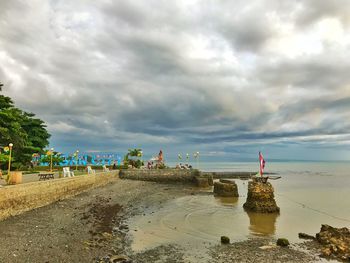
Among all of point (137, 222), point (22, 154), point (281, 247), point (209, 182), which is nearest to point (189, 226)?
point (137, 222)

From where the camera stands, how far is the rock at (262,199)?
99.6ft

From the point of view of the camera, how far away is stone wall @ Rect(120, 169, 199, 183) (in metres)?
58.2

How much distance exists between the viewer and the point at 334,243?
729 inches

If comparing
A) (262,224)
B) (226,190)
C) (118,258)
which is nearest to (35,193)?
(118,258)

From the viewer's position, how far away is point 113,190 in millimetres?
41406

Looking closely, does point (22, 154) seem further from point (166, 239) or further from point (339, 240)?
point (339, 240)

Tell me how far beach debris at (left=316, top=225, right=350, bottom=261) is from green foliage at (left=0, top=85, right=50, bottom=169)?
28.7m

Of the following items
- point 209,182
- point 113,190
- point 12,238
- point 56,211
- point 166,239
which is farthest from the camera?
point 209,182

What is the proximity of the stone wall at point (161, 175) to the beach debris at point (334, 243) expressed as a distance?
39.5 meters

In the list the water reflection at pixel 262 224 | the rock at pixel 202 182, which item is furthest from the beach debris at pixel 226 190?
the water reflection at pixel 262 224

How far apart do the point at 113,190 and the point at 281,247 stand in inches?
1073

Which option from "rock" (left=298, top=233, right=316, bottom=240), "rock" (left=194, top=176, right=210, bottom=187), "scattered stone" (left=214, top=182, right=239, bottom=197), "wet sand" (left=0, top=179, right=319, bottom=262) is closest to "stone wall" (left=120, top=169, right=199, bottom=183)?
"rock" (left=194, top=176, right=210, bottom=187)

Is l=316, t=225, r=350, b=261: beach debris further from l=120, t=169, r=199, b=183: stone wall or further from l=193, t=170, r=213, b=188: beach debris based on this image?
l=120, t=169, r=199, b=183: stone wall

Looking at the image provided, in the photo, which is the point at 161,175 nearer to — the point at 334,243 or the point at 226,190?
the point at 226,190
